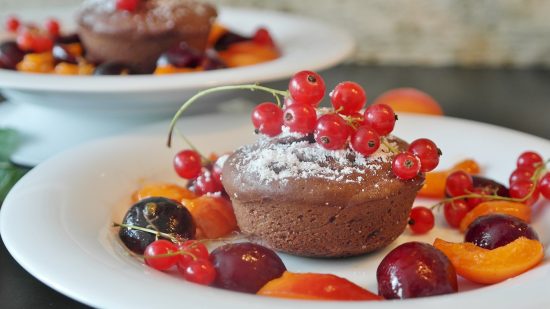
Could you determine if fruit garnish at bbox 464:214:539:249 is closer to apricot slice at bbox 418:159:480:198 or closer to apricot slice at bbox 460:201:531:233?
apricot slice at bbox 460:201:531:233

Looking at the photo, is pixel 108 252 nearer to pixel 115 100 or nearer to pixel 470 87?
pixel 115 100

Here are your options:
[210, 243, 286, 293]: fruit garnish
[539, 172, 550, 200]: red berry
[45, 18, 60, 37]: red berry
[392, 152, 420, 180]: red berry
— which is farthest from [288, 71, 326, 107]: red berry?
[45, 18, 60, 37]: red berry

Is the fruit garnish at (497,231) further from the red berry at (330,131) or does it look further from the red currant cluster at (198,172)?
the red currant cluster at (198,172)

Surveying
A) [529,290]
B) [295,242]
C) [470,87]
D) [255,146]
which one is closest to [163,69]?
[255,146]

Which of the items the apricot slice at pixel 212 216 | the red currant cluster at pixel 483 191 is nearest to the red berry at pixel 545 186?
the red currant cluster at pixel 483 191

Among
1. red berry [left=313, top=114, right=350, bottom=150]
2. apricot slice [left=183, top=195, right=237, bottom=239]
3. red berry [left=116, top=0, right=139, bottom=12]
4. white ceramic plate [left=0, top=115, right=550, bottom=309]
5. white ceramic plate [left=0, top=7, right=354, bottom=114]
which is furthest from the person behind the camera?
red berry [left=116, top=0, right=139, bottom=12]

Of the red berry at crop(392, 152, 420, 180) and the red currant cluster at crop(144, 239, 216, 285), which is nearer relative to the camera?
the red currant cluster at crop(144, 239, 216, 285)
